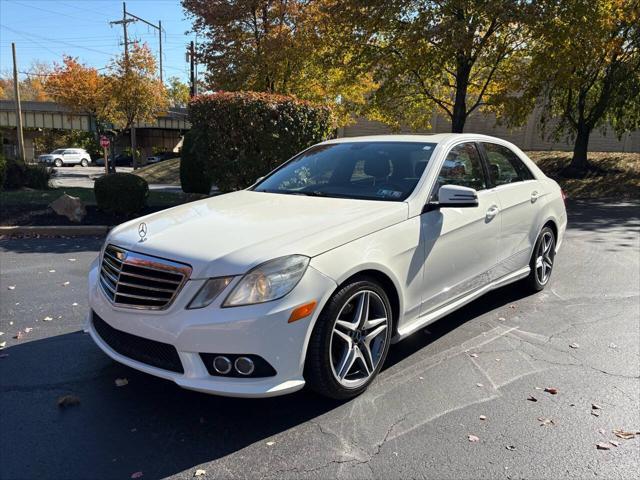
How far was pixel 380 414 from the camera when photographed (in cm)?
313

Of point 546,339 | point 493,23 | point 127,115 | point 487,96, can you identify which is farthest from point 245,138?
point 127,115

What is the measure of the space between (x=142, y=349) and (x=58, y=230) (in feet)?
21.8

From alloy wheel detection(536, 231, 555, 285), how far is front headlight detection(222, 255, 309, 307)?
3.51 m

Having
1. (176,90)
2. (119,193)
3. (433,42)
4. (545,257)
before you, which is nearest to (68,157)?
(176,90)

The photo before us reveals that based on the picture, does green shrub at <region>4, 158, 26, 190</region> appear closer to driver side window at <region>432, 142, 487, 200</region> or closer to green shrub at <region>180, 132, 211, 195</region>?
green shrub at <region>180, 132, 211, 195</region>

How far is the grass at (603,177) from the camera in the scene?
57.4 feet

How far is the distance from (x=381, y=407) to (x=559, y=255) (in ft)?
A: 17.5

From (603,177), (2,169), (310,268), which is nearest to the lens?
(310,268)

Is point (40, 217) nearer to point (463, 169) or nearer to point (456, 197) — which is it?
point (463, 169)

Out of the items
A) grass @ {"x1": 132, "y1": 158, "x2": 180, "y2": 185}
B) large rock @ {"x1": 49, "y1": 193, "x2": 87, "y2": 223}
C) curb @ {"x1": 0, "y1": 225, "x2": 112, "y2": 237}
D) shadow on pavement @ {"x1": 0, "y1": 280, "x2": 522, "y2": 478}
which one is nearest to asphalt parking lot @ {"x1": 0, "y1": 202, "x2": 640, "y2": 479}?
shadow on pavement @ {"x1": 0, "y1": 280, "x2": 522, "y2": 478}

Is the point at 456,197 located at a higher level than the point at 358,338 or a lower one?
higher

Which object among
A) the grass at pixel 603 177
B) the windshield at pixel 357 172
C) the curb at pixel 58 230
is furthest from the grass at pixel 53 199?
the grass at pixel 603 177

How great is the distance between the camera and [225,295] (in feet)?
8.99

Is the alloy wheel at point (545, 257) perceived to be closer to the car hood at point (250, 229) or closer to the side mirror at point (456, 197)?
the side mirror at point (456, 197)
